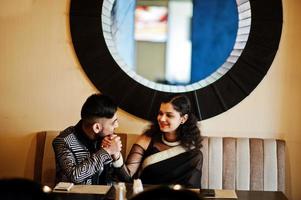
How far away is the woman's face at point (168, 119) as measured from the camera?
2.46m

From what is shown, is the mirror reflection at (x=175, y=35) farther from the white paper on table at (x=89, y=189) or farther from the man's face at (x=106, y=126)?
the white paper on table at (x=89, y=189)

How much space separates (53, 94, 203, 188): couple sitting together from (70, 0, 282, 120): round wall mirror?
0.23m

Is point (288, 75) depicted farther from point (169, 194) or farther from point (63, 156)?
point (169, 194)

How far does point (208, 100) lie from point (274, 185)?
0.66 metres

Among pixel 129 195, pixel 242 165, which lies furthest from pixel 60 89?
pixel 242 165

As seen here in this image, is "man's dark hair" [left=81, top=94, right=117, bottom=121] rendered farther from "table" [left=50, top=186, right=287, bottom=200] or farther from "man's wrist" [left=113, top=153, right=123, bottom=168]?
"table" [left=50, top=186, right=287, bottom=200]

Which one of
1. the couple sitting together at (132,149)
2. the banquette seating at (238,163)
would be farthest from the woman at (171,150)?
the banquette seating at (238,163)

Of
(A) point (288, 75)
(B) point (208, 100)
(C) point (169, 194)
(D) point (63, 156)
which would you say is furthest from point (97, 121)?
(A) point (288, 75)

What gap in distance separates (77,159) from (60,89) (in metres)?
0.81

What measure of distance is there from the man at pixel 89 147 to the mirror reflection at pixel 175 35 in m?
0.68

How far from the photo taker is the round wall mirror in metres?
2.74

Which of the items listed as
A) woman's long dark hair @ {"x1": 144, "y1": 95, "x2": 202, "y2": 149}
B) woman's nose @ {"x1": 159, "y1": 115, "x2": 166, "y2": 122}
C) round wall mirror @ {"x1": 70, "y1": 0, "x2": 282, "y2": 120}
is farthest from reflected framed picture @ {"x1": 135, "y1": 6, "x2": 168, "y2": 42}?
woman's nose @ {"x1": 159, "y1": 115, "x2": 166, "y2": 122}

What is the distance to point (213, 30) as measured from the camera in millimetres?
2775

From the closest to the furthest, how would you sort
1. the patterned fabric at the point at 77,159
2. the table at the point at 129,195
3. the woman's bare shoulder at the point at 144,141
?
the table at the point at 129,195, the patterned fabric at the point at 77,159, the woman's bare shoulder at the point at 144,141
